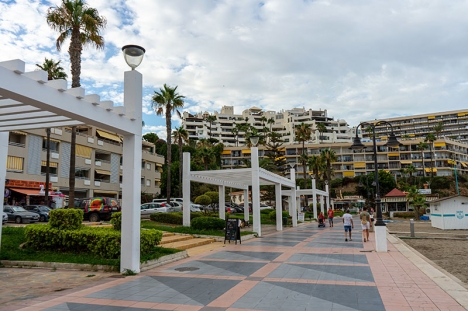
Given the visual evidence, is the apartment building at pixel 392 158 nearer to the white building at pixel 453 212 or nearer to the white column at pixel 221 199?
the white building at pixel 453 212

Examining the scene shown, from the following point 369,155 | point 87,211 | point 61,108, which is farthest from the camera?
point 369,155

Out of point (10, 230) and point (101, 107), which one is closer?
point (101, 107)

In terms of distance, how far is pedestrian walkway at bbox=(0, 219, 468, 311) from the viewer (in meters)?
6.12

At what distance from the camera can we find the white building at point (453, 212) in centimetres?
2573

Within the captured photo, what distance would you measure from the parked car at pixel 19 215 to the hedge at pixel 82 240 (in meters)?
13.4

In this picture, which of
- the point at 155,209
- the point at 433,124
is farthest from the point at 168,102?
the point at 433,124

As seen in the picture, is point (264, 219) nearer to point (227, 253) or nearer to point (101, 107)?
point (227, 253)

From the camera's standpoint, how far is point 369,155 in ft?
295

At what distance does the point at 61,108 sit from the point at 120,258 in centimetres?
440

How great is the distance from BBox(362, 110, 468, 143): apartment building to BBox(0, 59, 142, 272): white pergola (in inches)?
4377

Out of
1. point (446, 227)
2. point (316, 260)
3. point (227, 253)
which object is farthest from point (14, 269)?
point (446, 227)

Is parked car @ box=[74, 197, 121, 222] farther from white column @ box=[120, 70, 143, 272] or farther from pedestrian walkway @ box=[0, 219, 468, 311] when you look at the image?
white column @ box=[120, 70, 143, 272]

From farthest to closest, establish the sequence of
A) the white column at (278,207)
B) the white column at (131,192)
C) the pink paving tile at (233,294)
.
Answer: the white column at (278,207) < the white column at (131,192) < the pink paving tile at (233,294)

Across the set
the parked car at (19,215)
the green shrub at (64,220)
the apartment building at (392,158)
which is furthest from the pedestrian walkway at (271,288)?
the apartment building at (392,158)
